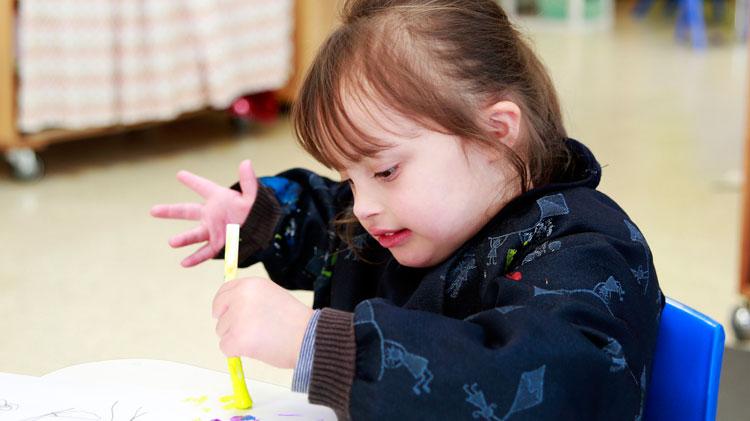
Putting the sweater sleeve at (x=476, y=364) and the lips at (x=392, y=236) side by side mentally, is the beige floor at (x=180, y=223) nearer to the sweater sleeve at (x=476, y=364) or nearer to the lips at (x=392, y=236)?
the lips at (x=392, y=236)

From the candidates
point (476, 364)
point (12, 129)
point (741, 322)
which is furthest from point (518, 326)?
point (12, 129)

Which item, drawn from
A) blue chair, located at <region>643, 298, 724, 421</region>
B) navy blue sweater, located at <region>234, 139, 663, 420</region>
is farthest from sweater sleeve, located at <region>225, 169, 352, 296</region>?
blue chair, located at <region>643, 298, 724, 421</region>

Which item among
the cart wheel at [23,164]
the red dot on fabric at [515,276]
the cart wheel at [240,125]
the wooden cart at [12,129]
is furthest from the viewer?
the cart wheel at [240,125]

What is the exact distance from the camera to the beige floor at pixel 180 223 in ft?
5.39

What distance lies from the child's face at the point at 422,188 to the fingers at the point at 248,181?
23cm

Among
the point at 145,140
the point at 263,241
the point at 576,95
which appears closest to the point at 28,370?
the point at 263,241

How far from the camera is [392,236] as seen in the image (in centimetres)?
76

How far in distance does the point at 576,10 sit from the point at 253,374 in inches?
153

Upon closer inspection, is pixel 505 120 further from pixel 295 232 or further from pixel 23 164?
pixel 23 164

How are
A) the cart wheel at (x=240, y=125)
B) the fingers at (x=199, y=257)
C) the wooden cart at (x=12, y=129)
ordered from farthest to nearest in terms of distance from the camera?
1. the cart wheel at (x=240, y=125)
2. the wooden cart at (x=12, y=129)
3. the fingers at (x=199, y=257)

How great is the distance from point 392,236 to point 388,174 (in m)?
0.06

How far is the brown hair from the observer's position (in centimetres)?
72

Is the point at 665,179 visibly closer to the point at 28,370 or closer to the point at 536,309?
the point at 28,370

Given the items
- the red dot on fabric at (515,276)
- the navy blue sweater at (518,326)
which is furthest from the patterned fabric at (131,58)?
the red dot on fabric at (515,276)
